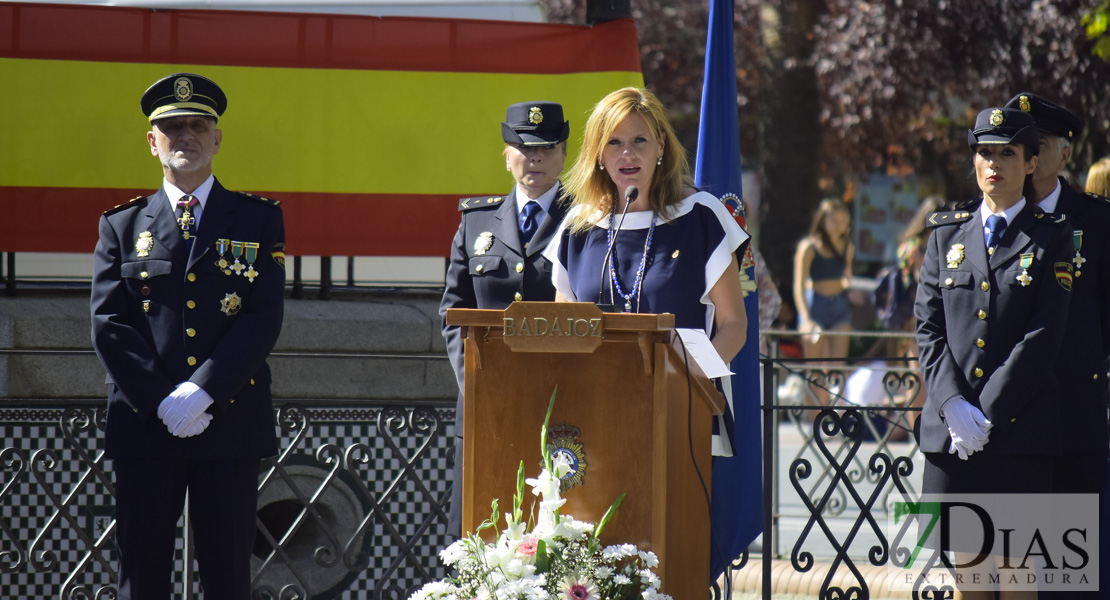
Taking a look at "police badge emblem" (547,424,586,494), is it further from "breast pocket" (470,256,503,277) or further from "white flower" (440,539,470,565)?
"breast pocket" (470,256,503,277)

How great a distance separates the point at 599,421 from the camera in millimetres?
3514

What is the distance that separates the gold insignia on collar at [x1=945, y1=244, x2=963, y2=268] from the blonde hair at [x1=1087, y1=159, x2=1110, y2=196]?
1631mm

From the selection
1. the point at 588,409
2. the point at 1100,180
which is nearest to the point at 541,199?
the point at 588,409

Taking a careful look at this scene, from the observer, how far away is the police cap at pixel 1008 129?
14.9ft

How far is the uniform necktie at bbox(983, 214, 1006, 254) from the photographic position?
4605mm

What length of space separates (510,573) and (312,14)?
3.77 meters

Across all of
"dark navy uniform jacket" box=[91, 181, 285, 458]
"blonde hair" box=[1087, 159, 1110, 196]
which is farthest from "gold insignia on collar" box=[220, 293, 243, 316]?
"blonde hair" box=[1087, 159, 1110, 196]

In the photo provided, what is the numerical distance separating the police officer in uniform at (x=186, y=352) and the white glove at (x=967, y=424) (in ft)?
7.65

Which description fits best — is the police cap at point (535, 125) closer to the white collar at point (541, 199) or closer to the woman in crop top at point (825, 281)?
the white collar at point (541, 199)

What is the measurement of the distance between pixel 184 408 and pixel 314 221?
213 centimetres

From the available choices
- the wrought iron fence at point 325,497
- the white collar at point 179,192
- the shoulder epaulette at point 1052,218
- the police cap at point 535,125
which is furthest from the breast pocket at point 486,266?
the shoulder epaulette at point 1052,218

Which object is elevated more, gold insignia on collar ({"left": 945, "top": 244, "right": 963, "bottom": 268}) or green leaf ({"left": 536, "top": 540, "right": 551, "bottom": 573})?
gold insignia on collar ({"left": 945, "top": 244, "right": 963, "bottom": 268})

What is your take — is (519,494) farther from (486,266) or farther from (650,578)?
(486,266)

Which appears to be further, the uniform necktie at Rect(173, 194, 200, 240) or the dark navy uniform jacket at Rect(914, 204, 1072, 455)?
the uniform necktie at Rect(173, 194, 200, 240)
